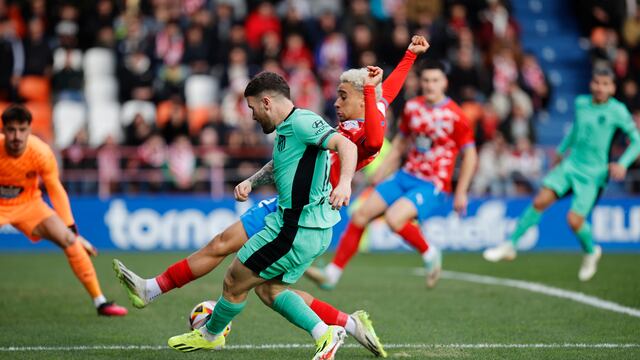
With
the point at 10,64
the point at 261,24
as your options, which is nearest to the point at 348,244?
the point at 10,64

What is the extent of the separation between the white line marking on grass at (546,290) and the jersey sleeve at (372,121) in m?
3.63

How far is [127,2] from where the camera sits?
22.8 metres

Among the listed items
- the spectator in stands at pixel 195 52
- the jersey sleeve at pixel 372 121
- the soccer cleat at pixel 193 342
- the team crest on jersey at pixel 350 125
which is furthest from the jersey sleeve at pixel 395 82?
the spectator in stands at pixel 195 52

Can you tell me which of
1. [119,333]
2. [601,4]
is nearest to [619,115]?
[119,333]

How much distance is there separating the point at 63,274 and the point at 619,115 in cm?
784

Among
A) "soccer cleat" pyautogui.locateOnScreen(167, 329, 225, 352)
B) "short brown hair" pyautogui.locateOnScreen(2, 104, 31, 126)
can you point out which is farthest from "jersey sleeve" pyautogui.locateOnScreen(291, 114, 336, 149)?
"short brown hair" pyautogui.locateOnScreen(2, 104, 31, 126)

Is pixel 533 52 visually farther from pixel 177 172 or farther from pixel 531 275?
pixel 531 275

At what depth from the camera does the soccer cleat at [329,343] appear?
270 inches

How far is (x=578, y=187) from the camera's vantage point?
1295 cm

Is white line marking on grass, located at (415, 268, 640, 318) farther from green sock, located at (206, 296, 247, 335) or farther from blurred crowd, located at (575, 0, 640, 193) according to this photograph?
blurred crowd, located at (575, 0, 640, 193)

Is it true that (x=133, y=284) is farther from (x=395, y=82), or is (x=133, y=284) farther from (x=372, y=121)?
(x=395, y=82)

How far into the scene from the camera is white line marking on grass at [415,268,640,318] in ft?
33.5

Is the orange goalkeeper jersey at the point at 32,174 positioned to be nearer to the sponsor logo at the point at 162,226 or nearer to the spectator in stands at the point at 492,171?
the sponsor logo at the point at 162,226

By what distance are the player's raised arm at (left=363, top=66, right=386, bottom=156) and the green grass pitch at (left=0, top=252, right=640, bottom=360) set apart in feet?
5.28
